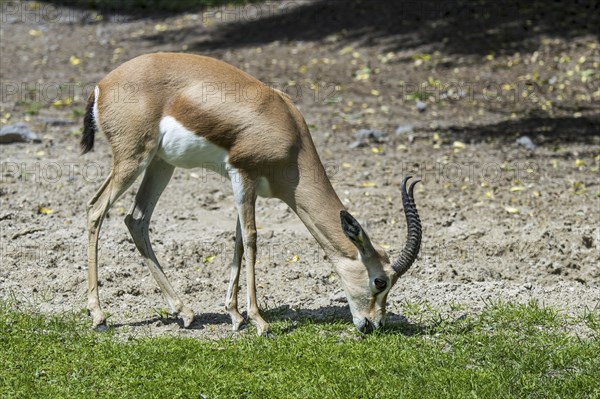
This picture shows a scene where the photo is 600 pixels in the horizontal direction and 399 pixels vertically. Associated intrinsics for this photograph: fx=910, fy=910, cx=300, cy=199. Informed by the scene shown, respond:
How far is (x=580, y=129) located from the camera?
12453 mm

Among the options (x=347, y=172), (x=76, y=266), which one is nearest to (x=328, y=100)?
(x=347, y=172)

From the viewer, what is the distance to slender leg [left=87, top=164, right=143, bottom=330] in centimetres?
668

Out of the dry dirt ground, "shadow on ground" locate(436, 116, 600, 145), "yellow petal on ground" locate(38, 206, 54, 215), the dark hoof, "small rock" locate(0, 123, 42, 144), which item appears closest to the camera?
the dark hoof

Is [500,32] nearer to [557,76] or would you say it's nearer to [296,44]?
[557,76]

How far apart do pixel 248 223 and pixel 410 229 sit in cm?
122

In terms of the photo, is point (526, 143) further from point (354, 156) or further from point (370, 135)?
point (354, 156)

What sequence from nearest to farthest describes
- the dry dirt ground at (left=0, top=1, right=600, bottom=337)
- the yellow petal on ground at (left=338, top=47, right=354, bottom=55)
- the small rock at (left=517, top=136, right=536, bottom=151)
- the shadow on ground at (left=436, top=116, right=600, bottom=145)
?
1. the dry dirt ground at (left=0, top=1, right=600, bottom=337)
2. the small rock at (left=517, top=136, right=536, bottom=151)
3. the shadow on ground at (left=436, top=116, right=600, bottom=145)
4. the yellow petal on ground at (left=338, top=47, right=354, bottom=55)

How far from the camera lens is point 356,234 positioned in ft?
21.6

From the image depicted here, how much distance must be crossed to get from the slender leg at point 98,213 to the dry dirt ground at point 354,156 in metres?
0.23

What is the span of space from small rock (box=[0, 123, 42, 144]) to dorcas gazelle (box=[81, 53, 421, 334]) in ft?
16.1

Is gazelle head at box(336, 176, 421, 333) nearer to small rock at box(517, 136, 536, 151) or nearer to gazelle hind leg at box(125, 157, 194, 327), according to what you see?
gazelle hind leg at box(125, 157, 194, 327)

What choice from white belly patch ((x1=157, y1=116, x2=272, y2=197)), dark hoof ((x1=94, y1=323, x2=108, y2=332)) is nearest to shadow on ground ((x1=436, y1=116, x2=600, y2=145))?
white belly patch ((x1=157, y1=116, x2=272, y2=197))

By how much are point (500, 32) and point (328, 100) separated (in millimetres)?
4391

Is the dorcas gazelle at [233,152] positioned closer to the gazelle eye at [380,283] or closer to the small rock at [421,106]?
the gazelle eye at [380,283]
